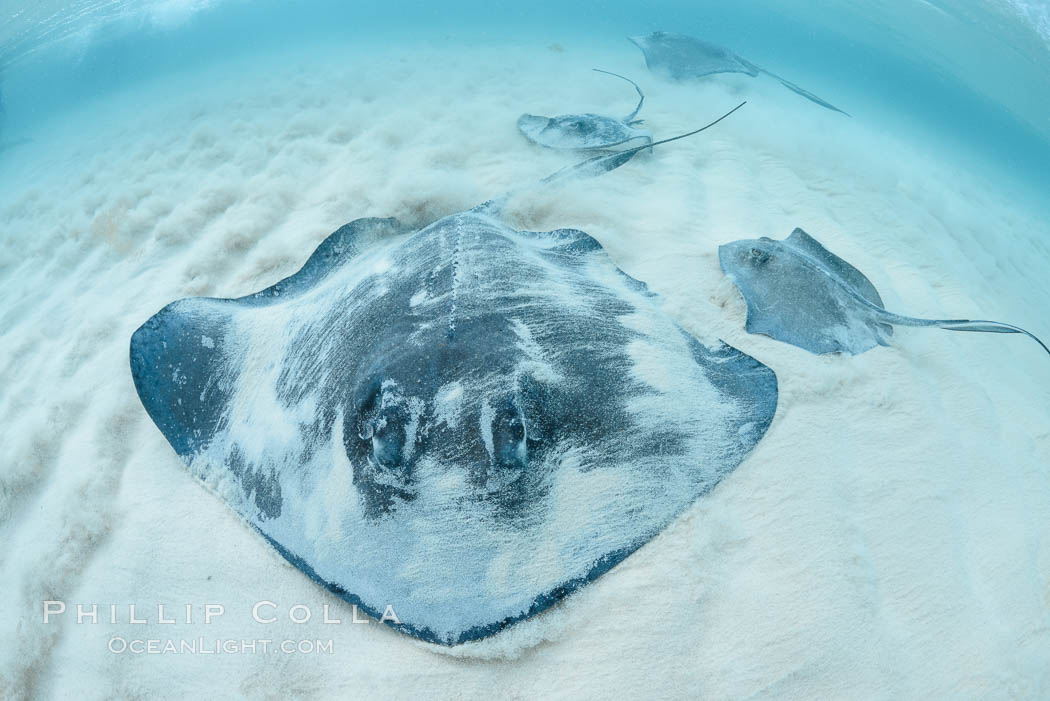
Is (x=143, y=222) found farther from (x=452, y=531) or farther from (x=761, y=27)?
(x=761, y=27)

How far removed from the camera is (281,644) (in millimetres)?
2076

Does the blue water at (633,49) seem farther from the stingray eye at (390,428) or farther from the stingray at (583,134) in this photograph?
the stingray eye at (390,428)

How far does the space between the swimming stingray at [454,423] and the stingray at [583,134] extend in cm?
456

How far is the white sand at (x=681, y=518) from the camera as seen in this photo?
1.95 meters

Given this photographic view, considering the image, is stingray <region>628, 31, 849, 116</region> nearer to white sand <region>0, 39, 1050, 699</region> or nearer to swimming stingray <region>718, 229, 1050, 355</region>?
white sand <region>0, 39, 1050, 699</region>

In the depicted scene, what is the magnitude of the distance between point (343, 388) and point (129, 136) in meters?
11.5

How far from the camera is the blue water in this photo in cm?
1733

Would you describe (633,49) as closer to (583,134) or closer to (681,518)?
(583,134)

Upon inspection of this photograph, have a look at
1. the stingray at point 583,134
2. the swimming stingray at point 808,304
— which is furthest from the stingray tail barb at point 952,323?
the stingray at point 583,134

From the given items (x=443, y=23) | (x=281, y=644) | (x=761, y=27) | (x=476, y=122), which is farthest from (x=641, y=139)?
(x=761, y=27)

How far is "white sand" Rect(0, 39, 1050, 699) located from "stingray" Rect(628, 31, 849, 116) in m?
5.36

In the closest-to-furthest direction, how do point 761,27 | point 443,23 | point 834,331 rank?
point 834,331 → point 443,23 → point 761,27

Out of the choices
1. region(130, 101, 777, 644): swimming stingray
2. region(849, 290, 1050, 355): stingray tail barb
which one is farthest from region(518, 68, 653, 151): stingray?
region(130, 101, 777, 644): swimming stingray

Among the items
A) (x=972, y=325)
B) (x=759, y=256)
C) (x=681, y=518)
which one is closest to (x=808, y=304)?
(x=759, y=256)
